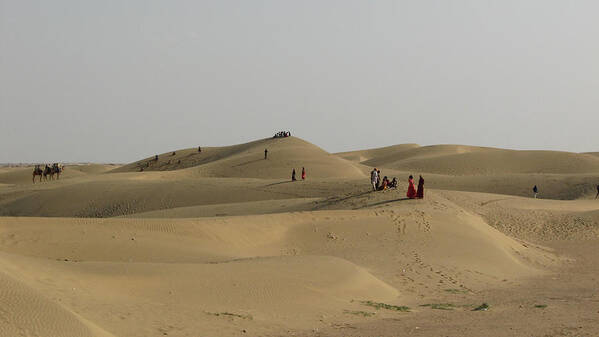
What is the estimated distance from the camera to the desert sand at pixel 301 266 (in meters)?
10.6

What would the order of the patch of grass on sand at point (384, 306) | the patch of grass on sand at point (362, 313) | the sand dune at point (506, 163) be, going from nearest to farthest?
the patch of grass on sand at point (362, 313), the patch of grass on sand at point (384, 306), the sand dune at point (506, 163)

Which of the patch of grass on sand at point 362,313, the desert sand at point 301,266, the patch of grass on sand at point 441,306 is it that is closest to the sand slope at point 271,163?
the desert sand at point 301,266

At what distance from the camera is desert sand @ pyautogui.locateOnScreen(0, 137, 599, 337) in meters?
10.6

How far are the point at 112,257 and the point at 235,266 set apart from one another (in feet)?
12.5

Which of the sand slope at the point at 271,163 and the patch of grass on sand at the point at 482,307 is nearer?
the patch of grass on sand at the point at 482,307

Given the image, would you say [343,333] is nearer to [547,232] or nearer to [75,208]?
[547,232]

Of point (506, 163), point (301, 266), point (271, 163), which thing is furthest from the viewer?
point (506, 163)

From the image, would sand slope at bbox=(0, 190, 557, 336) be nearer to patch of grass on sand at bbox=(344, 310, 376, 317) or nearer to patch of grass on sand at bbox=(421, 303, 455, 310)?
patch of grass on sand at bbox=(344, 310, 376, 317)

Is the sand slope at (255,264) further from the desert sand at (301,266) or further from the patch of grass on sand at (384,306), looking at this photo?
the patch of grass on sand at (384,306)

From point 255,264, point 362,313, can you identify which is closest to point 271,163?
point 255,264

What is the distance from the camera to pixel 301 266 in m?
15.7

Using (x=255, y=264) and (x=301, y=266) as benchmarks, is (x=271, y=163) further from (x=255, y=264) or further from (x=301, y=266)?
(x=255, y=264)

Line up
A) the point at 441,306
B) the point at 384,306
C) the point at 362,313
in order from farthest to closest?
the point at 441,306 < the point at 384,306 < the point at 362,313

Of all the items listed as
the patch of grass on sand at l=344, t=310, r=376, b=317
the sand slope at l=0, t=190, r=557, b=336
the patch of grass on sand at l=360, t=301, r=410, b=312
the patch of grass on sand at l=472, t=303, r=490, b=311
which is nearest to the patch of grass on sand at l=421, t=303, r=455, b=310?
the sand slope at l=0, t=190, r=557, b=336
